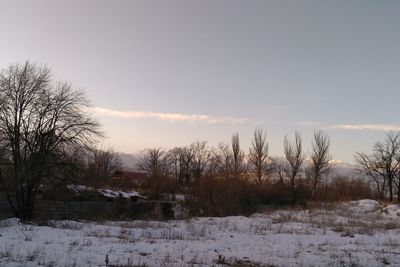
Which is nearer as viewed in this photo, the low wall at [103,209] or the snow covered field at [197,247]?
the snow covered field at [197,247]

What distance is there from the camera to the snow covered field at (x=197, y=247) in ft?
36.7

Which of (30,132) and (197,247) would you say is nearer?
(197,247)

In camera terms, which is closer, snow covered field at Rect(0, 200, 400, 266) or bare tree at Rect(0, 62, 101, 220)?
snow covered field at Rect(0, 200, 400, 266)

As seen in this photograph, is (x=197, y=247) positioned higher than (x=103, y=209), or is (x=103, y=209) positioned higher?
(x=103, y=209)

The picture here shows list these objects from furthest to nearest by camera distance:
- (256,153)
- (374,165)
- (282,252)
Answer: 1. (256,153)
2. (374,165)
3. (282,252)

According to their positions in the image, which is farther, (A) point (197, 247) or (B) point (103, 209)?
(B) point (103, 209)

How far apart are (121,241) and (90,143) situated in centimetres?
1551

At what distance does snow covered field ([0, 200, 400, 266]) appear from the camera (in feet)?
36.7

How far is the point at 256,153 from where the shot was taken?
79.7m

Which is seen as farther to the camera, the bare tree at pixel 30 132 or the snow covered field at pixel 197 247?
the bare tree at pixel 30 132

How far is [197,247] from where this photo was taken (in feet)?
46.8

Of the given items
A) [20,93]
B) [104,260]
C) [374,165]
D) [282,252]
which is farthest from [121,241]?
[374,165]

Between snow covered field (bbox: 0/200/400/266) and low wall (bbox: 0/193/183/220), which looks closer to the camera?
snow covered field (bbox: 0/200/400/266)

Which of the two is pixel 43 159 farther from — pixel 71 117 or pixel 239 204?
pixel 239 204
